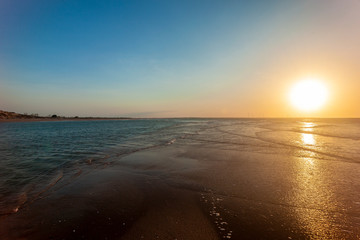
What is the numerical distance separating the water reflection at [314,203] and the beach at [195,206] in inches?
0.9

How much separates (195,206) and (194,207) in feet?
0.24

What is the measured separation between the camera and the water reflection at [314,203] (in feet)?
12.6

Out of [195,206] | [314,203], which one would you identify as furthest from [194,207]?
[314,203]

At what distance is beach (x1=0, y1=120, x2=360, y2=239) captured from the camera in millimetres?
3799

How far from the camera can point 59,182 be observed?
718 cm

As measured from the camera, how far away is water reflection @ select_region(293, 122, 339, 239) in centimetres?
385

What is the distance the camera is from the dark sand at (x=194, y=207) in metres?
3.79

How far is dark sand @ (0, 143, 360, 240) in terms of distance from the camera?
3791 mm

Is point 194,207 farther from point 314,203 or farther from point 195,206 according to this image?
point 314,203

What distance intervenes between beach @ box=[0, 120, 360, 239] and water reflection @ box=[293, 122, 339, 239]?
0.07ft

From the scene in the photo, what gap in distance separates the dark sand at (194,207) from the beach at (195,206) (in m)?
0.02

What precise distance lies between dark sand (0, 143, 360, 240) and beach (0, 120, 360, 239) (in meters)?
0.02

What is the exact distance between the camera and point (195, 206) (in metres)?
5.00

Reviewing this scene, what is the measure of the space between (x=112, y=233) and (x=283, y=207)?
4721mm
